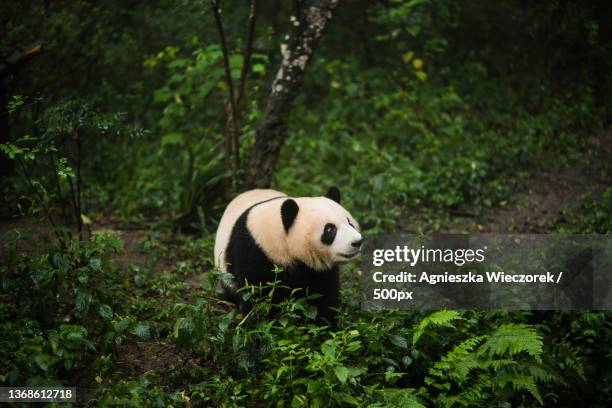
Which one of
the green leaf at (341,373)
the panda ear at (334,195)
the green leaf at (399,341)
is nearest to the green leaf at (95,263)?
the panda ear at (334,195)

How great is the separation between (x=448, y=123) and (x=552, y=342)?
16.6ft

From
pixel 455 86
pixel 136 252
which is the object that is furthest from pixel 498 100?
pixel 136 252

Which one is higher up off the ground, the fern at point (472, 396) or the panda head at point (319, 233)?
the panda head at point (319, 233)

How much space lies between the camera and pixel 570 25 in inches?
369

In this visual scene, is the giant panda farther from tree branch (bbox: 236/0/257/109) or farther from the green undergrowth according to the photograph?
tree branch (bbox: 236/0/257/109)

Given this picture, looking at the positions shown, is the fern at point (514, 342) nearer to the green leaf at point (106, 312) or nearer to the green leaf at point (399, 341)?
the green leaf at point (399, 341)

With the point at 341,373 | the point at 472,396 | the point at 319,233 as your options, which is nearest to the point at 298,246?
the point at 319,233

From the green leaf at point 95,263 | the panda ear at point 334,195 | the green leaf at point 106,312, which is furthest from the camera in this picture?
the panda ear at point 334,195

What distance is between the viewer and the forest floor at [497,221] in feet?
14.2

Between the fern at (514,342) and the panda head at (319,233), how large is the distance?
Answer: 1074 millimetres

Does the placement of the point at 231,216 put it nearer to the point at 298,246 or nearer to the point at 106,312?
the point at 298,246

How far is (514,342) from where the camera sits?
3.85 meters

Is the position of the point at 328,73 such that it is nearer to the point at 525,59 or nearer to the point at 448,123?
the point at 448,123

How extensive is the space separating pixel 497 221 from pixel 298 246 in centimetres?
371
